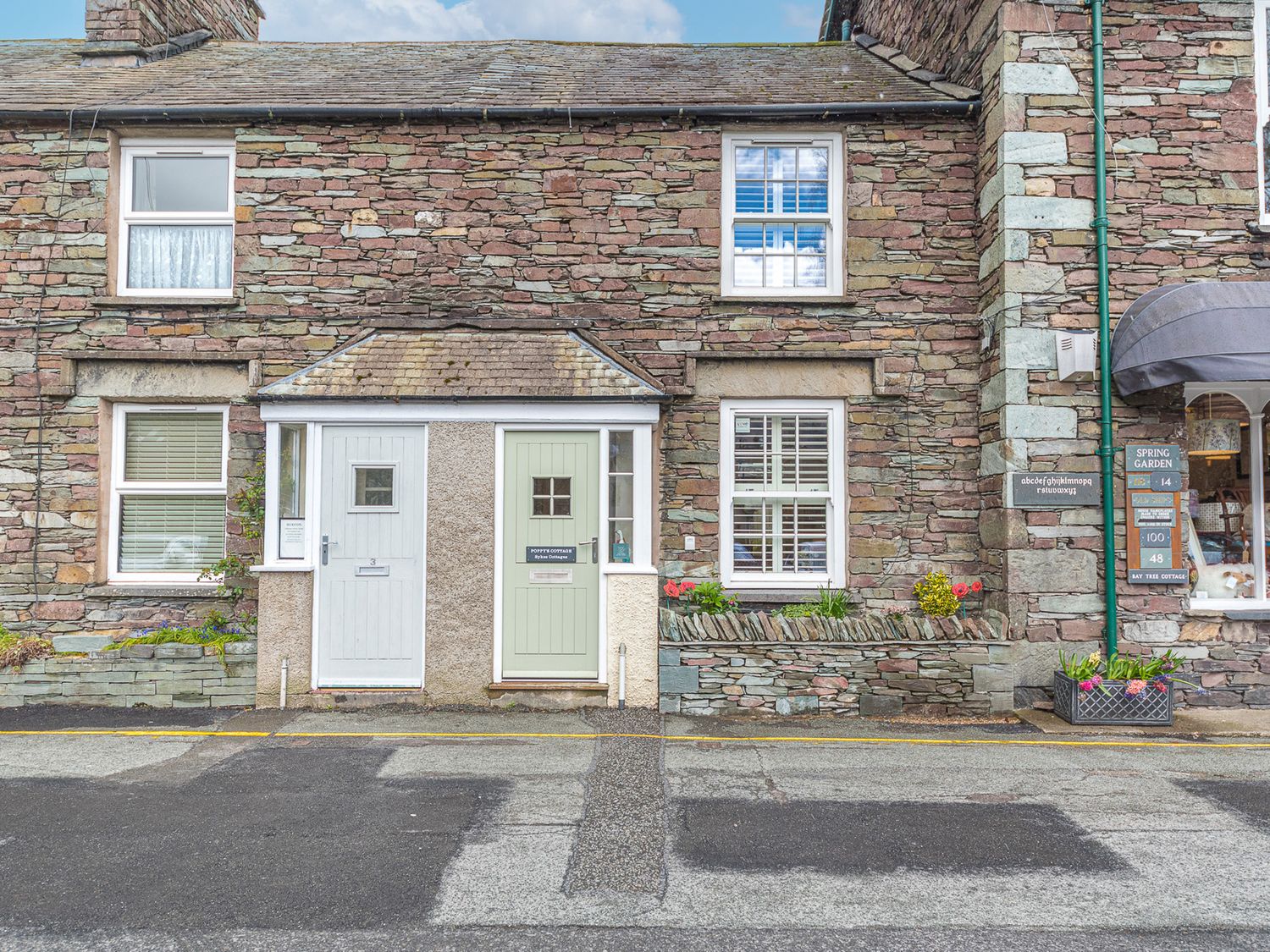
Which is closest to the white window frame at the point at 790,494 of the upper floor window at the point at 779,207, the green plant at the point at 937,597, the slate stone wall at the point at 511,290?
the slate stone wall at the point at 511,290

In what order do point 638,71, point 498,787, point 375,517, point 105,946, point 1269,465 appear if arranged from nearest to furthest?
point 105,946 < point 498,787 < point 375,517 < point 1269,465 < point 638,71

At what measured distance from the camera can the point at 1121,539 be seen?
795 cm

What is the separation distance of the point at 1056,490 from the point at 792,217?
12.4 feet

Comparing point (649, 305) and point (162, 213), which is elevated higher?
point (162, 213)

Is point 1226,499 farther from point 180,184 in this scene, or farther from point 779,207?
point 180,184

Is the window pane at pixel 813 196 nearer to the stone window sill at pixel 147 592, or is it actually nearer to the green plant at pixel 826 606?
the green plant at pixel 826 606

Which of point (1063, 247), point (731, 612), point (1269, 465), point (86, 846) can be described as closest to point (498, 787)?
point (86, 846)

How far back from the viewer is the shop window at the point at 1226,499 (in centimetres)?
814

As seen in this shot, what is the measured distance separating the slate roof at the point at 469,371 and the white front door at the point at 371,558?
0.40 meters

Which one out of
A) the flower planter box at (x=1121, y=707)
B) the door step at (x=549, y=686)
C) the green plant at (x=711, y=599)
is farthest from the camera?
the green plant at (x=711, y=599)

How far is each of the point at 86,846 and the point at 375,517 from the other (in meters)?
3.63

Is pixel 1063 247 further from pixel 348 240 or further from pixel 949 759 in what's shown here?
pixel 348 240

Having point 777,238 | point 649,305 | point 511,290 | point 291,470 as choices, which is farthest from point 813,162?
point 291,470

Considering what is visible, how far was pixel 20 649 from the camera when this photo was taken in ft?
26.1
